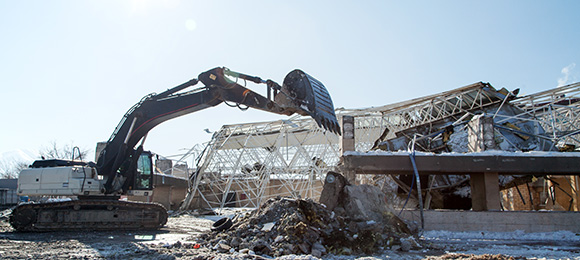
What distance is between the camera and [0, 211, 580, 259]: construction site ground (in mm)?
7523

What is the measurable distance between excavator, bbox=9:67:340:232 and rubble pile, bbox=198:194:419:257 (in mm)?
2763

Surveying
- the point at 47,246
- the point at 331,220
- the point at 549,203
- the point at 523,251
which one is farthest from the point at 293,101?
the point at 549,203

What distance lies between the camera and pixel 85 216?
1246 cm

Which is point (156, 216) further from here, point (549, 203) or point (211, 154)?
point (549, 203)

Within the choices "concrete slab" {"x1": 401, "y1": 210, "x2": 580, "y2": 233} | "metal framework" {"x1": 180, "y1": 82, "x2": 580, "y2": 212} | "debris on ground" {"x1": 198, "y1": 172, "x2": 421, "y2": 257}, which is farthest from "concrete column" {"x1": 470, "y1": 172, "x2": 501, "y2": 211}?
"metal framework" {"x1": 180, "y1": 82, "x2": 580, "y2": 212}

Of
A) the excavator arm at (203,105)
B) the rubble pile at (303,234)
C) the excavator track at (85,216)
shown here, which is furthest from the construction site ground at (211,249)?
the excavator arm at (203,105)

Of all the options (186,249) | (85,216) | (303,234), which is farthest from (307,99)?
(85,216)

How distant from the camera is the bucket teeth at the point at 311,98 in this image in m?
9.38

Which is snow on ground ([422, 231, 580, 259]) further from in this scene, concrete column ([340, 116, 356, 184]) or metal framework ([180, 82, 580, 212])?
metal framework ([180, 82, 580, 212])

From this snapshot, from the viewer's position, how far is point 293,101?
380 inches

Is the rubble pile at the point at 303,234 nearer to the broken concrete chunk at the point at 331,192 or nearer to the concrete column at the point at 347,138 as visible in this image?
the broken concrete chunk at the point at 331,192

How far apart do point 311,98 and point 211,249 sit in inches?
158

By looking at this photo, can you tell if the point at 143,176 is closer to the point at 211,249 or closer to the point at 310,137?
the point at 211,249

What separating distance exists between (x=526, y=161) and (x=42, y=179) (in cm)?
1457
